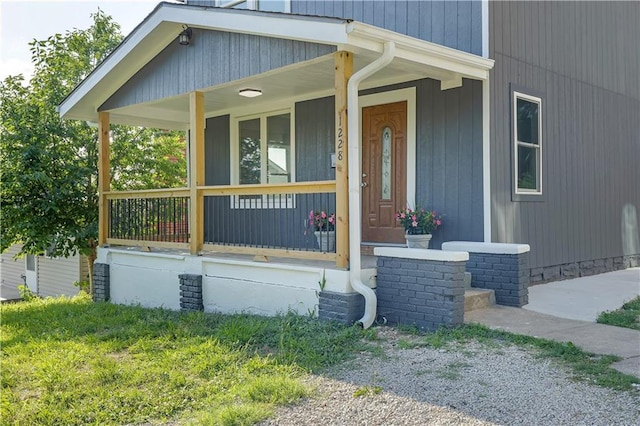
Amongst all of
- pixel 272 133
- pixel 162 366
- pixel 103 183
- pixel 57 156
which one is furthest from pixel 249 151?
pixel 162 366

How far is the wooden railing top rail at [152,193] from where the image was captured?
723cm

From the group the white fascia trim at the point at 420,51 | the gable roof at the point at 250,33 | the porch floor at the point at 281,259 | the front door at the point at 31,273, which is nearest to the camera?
the white fascia trim at the point at 420,51

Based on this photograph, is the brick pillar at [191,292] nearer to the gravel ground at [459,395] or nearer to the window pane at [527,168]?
the gravel ground at [459,395]

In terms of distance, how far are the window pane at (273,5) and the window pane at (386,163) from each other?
2.67 metres

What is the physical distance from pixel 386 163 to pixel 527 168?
5.81ft

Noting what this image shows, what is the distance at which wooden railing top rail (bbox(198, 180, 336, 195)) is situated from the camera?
5.57 m

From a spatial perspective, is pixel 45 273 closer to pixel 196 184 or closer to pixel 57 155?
pixel 57 155

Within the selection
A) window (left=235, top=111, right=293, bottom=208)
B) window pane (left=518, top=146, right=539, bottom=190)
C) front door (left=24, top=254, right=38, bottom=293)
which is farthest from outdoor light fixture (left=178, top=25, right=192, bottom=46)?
front door (left=24, top=254, right=38, bottom=293)

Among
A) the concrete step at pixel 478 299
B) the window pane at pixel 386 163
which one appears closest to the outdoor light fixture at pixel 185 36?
the window pane at pixel 386 163

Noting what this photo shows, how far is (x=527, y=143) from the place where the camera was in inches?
290

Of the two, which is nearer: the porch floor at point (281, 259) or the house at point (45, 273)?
the porch floor at point (281, 259)

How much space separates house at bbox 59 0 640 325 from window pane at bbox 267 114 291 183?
2cm

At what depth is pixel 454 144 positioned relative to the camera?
685 centimetres

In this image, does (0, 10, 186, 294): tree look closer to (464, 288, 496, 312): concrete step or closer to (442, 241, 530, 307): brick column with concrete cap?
(442, 241, 530, 307): brick column with concrete cap
